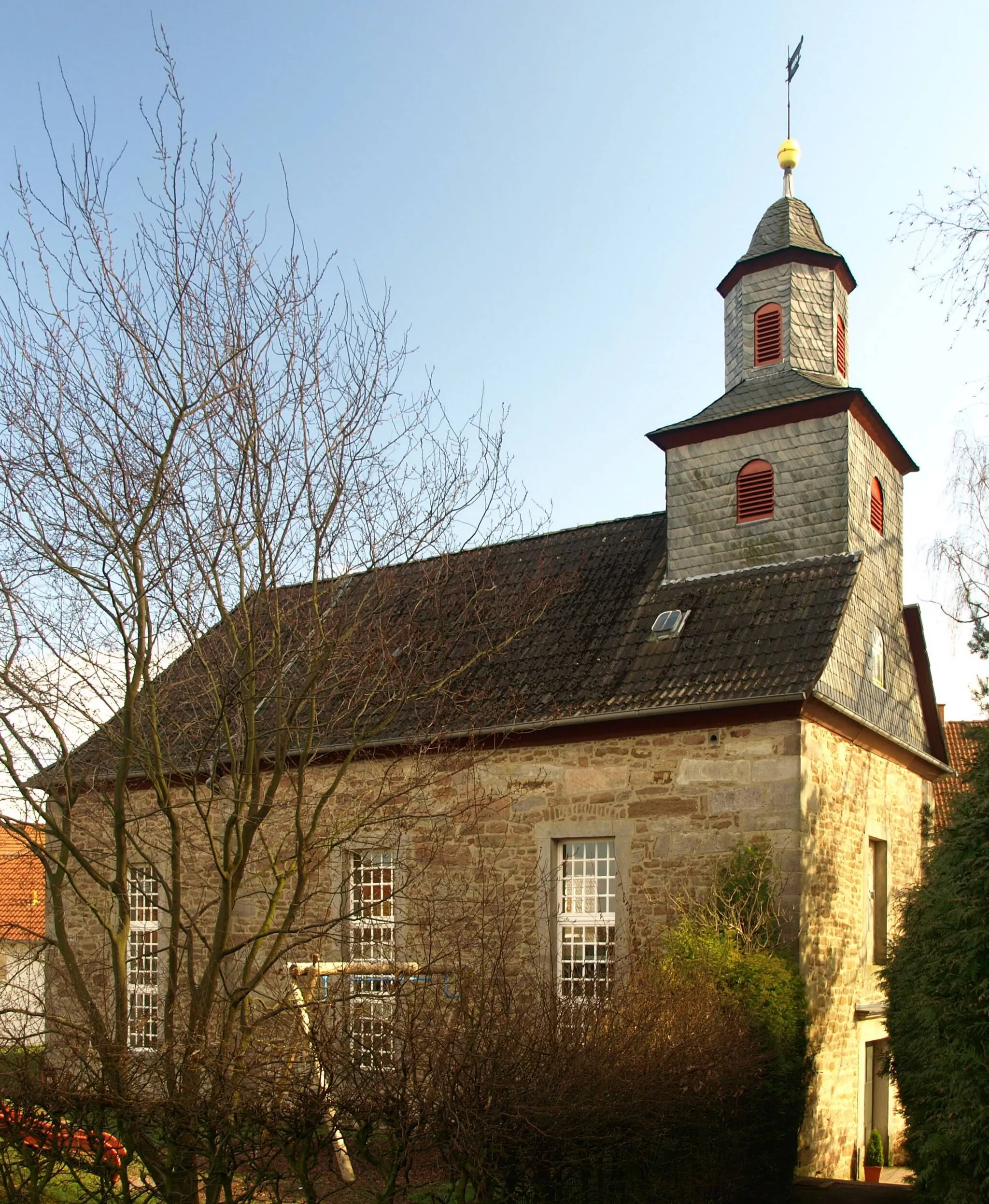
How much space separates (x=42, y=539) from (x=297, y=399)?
1607 mm

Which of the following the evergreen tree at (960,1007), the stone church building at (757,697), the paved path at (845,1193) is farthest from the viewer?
the stone church building at (757,697)

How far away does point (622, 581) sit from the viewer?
1427 centimetres

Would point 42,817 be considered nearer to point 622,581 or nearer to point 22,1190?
point 22,1190

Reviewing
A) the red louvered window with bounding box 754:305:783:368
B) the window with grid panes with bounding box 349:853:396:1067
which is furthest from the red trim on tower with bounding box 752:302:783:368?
the window with grid panes with bounding box 349:853:396:1067

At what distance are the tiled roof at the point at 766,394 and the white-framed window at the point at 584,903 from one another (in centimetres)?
522

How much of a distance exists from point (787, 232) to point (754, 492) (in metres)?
3.76

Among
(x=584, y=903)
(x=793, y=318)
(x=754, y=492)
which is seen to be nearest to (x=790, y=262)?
(x=793, y=318)

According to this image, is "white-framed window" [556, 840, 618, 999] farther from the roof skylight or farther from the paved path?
the paved path

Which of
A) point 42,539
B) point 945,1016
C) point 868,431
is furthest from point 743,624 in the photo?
point 42,539

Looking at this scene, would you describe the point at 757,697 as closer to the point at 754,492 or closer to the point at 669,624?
the point at 669,624

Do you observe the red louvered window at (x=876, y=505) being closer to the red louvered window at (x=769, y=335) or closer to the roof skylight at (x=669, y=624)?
the red louvered window at (x=769, y=335)

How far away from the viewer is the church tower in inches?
514

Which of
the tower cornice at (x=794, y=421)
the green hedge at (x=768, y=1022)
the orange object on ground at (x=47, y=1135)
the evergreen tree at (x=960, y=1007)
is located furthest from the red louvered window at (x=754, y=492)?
the orange object on ground at (x=47, y=1135)

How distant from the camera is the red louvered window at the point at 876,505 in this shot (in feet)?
45.2
